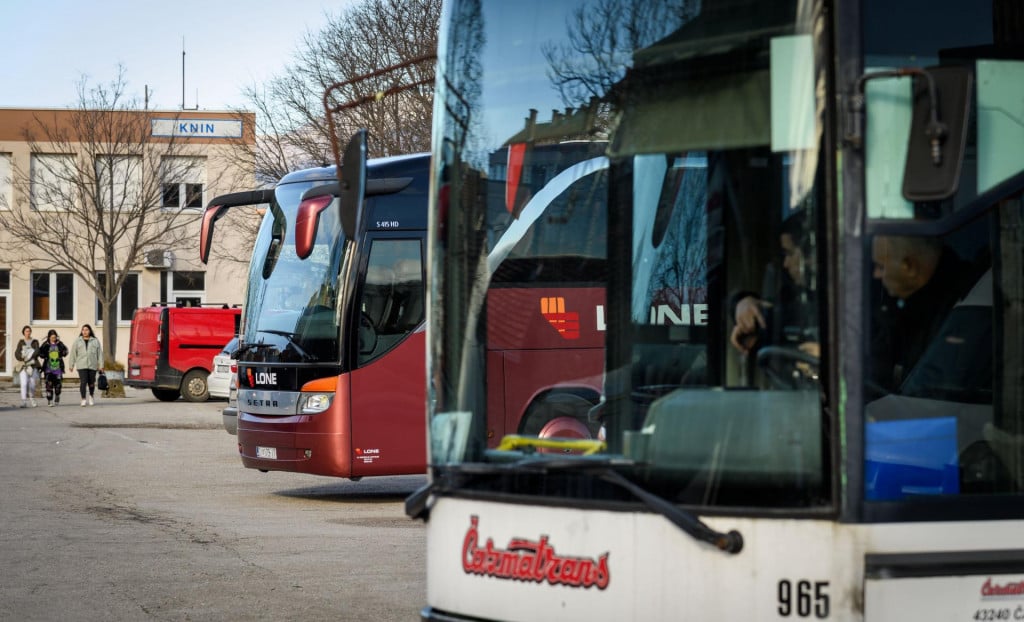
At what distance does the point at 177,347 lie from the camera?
34.1 m

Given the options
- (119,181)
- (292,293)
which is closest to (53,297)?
(119,181)

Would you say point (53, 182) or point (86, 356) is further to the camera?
point (53, 182)

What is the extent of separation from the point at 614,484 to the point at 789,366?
0.60 m

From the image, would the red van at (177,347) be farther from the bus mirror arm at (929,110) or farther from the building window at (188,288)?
the bus mirror arm at (929,110)

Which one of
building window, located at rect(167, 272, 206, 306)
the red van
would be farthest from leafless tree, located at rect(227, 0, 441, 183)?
building window, located at rect(167, 272, 206, 306)

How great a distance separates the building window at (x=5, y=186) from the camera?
4747 centimetres

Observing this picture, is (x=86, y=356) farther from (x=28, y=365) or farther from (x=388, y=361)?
(x=388, y=361)

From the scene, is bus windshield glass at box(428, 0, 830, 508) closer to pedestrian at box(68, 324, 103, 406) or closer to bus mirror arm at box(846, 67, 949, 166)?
bus mirror arm at box(846, 67, 949, 166)

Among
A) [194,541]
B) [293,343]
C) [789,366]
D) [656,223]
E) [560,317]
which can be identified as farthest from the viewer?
[293,343]

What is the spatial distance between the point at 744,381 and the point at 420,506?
46.8 inches

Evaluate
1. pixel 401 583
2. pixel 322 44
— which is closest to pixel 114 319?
pixel 322 44

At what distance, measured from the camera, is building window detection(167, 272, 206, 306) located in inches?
Answer: 1921

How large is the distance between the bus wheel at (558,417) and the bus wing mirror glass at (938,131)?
1.43 m

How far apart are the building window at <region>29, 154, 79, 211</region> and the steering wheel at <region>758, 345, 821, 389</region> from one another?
4279 centimetres
